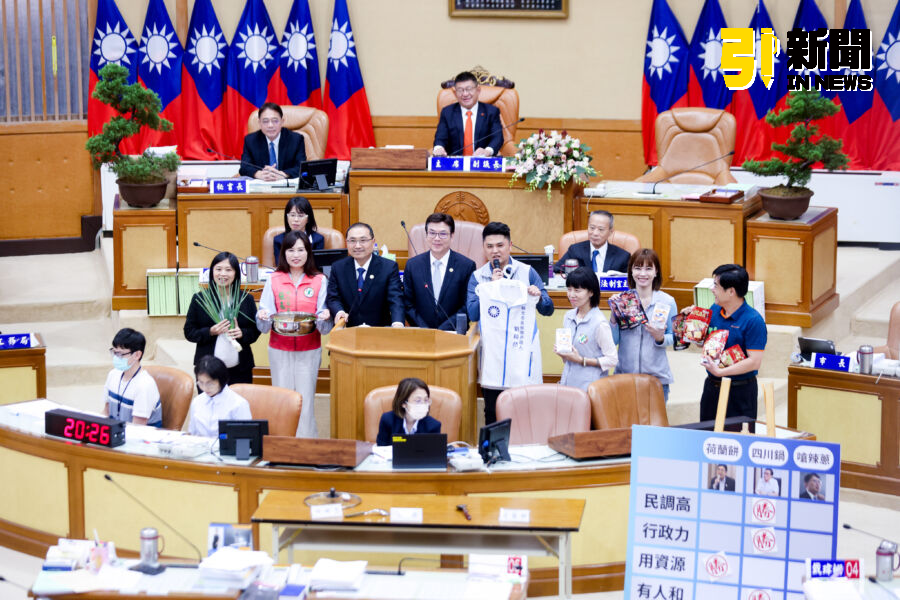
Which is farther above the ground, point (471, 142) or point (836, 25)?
point (836, 25)

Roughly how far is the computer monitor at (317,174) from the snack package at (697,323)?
3.80m

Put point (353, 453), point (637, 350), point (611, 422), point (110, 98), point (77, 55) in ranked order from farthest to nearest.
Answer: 1. point (77, 55)
2. point (110, 98)
3. point (637, 350)
4. point (611, 422)
5. point (353, 453)

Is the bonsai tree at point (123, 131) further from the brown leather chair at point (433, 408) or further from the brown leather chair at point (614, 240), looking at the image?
the brown leather chair at point (433, 408)

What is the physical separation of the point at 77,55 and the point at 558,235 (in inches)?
206

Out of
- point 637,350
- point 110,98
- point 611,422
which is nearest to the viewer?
point 611,422

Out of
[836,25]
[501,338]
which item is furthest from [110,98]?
[836,25]

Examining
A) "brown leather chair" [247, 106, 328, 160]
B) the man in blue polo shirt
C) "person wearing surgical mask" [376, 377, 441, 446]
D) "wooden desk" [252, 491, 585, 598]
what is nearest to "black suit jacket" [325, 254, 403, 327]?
"person wearing surgical mask" [376, 377, 441, 446]

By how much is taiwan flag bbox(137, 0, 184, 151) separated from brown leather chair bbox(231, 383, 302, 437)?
6.13m

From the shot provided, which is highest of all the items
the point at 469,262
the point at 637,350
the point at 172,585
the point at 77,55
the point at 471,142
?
the point at 77,55

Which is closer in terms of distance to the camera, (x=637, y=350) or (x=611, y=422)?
(x=611, y=422)

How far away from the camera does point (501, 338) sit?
23.4ft

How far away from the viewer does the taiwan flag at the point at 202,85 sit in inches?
483

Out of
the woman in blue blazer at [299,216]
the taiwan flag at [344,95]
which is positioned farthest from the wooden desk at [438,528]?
the taiwan flag at [344,95]

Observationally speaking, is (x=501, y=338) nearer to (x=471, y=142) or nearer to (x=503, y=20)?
(x=471, y=142)
